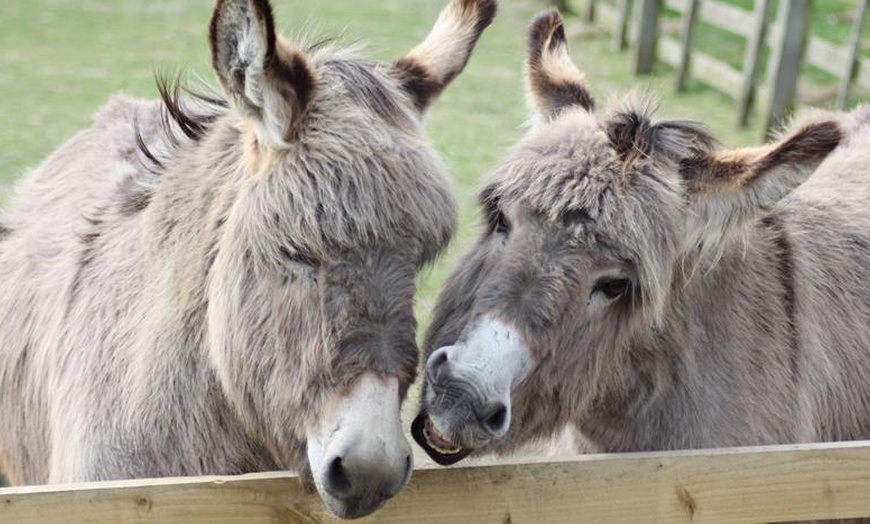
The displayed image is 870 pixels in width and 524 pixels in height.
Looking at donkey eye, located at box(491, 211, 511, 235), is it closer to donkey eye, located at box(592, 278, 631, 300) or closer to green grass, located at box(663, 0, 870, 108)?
donkey eye, located at box(592, 278, 631, 300)

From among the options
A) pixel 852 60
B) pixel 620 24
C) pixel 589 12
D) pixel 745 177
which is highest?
pixel 745 177

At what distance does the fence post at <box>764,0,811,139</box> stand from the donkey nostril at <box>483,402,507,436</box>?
8.70m

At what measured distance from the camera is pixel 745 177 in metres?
3.21

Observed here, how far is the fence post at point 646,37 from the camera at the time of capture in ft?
46.7

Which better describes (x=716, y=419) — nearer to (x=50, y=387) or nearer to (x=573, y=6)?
(x=50, y=387)

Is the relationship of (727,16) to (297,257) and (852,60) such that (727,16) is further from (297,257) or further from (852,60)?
(297,257)

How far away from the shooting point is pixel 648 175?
328cm

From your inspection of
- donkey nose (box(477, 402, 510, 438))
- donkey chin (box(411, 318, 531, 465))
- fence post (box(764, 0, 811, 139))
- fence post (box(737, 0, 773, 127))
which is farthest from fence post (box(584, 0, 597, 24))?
donkey nose (box(477, 402, 510, 438))

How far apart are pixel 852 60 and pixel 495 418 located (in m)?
9.60

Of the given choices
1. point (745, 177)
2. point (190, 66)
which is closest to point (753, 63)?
point (190, 66)

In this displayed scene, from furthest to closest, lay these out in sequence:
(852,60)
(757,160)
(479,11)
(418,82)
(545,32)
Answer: (852,60)
(545,32)
(479,11)
(418,82)
(757,160)

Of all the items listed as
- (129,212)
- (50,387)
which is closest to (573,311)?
(129,212)

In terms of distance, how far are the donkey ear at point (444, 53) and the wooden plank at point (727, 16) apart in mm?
9293

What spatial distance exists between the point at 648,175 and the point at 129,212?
5.68ft
